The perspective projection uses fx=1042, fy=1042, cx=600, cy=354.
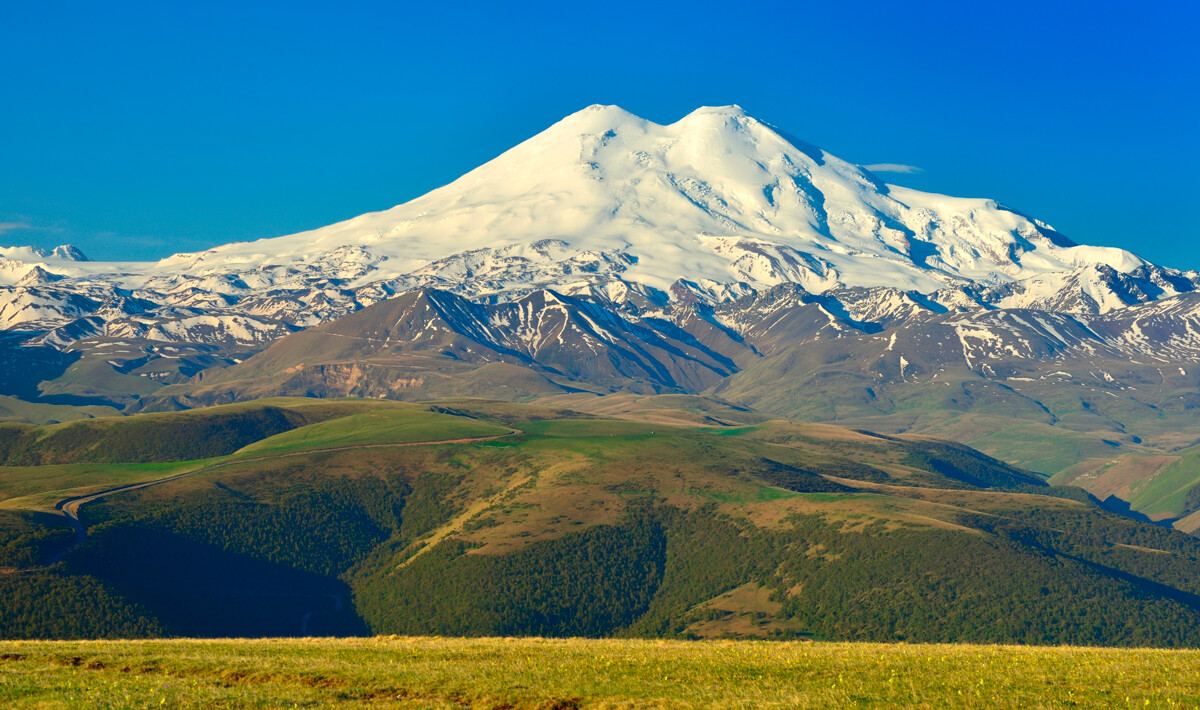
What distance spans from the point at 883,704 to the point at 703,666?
16014 millimetres

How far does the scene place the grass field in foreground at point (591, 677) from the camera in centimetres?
5534

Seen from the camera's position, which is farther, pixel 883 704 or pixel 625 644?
pixel 625 644

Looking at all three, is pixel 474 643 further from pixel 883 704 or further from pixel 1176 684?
pixel 1176 684

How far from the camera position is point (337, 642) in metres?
91.1

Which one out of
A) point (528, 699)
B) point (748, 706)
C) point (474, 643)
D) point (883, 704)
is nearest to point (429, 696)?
point (528, 699)

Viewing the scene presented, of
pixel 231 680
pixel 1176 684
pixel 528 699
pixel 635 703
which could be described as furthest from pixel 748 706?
pixel 231 680

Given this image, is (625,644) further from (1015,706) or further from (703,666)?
(1015,706)

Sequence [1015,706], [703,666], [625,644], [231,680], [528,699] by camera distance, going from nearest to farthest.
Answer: [1015,706]
[528,699]
[231,680]
[703,666]
[625,644]

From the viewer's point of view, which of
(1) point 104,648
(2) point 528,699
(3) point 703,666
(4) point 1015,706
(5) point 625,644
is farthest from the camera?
(5) point 625,644

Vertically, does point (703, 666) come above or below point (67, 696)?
below

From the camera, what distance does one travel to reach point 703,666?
67.8 meters

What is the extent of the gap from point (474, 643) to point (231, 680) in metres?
28.0

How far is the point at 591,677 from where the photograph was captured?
62844mm

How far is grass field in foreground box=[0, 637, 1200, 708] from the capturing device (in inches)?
2179
